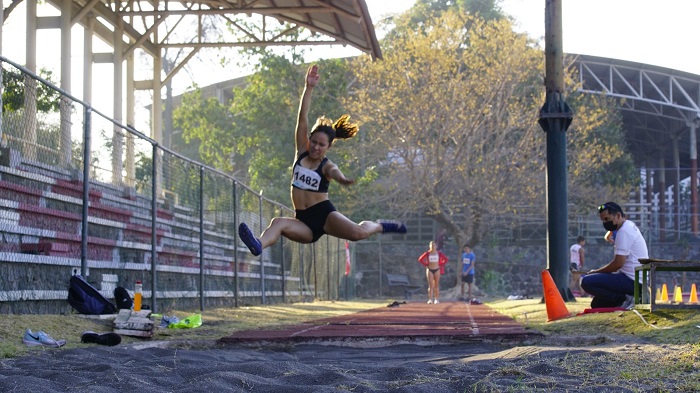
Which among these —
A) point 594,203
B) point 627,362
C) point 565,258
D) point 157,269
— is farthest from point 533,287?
point 627,362

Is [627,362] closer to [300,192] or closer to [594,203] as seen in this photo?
[300,192]

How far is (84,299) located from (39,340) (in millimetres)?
2279

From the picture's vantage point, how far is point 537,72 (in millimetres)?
38562

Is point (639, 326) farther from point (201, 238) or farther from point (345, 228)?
point (201, 238)

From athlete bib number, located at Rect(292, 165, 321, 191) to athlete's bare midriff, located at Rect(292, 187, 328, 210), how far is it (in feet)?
0.18

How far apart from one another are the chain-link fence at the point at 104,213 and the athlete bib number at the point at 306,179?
2.58 m

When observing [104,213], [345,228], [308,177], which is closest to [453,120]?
[104,213]

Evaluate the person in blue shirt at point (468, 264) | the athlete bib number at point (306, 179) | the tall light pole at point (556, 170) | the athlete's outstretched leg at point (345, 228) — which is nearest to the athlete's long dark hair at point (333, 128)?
the athlete bib number at point (306, 179)

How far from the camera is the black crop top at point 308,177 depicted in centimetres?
980

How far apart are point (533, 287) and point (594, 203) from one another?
4.34 meters

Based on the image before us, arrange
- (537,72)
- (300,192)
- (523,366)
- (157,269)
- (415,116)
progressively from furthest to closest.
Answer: (537,72) → (415,116) → (157,269) → (300,192) → (523,366)

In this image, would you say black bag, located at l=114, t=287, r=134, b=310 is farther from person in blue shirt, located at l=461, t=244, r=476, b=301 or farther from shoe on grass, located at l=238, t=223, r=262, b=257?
person in blue shirt, located at l=461, t=244, r=476, b=301

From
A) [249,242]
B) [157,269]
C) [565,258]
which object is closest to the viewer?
[249,242]

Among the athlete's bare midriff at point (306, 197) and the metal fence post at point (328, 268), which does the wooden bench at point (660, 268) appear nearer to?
the athlete's bare midriff at point (306, 197)
